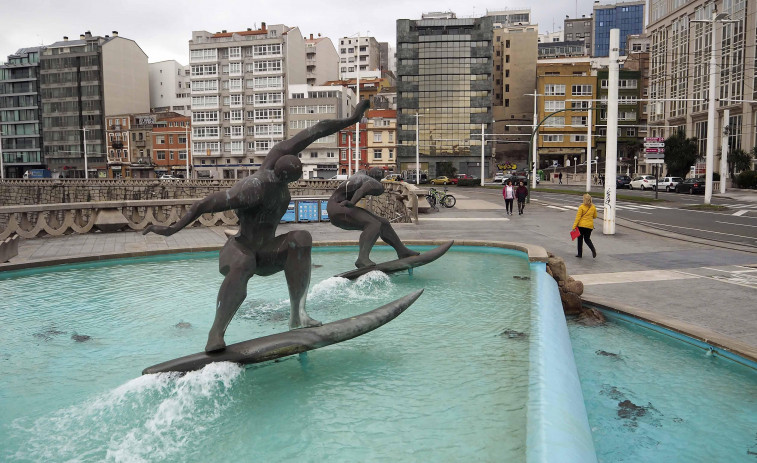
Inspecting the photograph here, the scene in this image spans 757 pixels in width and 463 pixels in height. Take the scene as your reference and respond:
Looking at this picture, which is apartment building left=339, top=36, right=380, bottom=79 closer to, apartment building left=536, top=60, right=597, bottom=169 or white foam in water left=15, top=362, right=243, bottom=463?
apartment building left=536, top=60, right=597, bottom=169

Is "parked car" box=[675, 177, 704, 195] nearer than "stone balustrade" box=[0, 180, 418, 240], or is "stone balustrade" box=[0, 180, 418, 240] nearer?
"stone balustrade" box=[0, 180, 418, 240]

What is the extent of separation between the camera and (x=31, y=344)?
6.99 meters

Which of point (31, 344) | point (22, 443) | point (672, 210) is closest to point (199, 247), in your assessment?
point (31, 344)

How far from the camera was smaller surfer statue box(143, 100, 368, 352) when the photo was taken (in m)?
5.61

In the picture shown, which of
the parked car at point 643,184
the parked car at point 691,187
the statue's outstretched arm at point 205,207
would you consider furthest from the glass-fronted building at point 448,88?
the statue's outstretched arm at point 205,207

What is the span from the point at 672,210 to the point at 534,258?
24.0 m

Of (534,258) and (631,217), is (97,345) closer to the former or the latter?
(534,258)

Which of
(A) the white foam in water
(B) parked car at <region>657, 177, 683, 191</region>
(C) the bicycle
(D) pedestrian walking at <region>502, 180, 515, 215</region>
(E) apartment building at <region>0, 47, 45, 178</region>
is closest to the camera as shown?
(A) the white foam in water

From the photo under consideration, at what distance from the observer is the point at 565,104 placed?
99.8 metres

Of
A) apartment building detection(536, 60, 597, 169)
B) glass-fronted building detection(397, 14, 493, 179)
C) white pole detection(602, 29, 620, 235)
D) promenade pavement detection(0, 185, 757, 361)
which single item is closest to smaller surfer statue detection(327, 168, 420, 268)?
promenade pavement detection(0, 185, 757, 361)

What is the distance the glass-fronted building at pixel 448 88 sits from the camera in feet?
323

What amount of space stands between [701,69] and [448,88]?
41702 millimetres

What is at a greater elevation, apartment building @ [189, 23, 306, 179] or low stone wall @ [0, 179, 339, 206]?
apartment building @ [189, 23, 306, 179]

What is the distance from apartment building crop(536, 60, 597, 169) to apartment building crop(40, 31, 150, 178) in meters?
71.2
